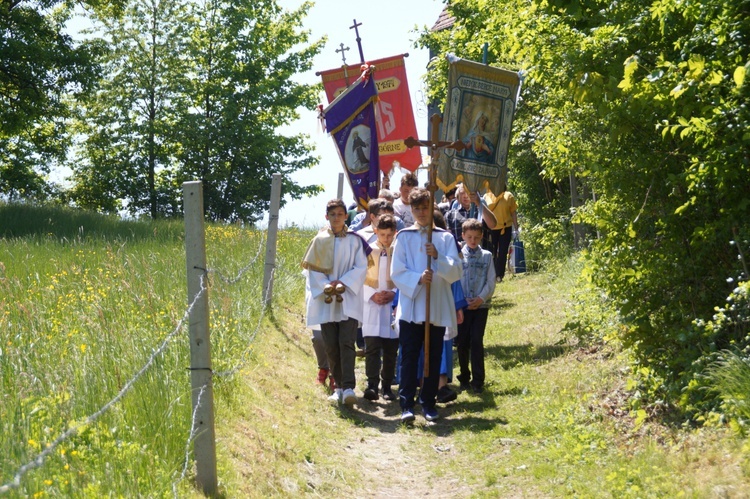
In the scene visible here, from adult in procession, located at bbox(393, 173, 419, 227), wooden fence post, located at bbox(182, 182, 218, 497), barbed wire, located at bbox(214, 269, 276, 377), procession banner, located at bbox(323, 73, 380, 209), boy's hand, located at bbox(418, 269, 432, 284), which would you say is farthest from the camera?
procession banner, located at bbox(323, 73, 380, 209)

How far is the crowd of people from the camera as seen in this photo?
981cm

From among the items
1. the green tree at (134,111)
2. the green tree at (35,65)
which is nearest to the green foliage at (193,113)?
the green tree at (134,111)

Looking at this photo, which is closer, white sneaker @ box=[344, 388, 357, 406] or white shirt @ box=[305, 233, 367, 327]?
white sneaker @ box=[344, 388, 357, 406]

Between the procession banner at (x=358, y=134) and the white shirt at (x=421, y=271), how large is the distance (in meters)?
4.53

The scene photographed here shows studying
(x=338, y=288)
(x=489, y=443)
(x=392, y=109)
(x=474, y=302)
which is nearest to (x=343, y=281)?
(x=338, y=288)

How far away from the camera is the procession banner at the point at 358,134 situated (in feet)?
47.5

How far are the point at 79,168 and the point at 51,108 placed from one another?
15711 millimetres

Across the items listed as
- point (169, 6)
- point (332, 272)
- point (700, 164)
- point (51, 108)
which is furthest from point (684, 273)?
point (169, 6)

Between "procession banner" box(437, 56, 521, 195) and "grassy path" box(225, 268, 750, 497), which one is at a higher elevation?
"procession banner" box(437, 56, 521, 195)

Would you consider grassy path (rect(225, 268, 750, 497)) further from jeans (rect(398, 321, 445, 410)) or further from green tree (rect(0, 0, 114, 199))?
green tree (rect(0, 0, 114, 199))

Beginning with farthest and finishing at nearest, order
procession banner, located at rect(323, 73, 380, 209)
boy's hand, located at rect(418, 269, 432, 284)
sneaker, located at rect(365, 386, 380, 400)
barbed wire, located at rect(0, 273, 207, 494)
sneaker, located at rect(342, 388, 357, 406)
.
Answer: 1. procession banner, located at rect(323, 73, 380, 209)
2. sneaker, located at rect(365, 386, 380, 400)
3. sneaker, located at rect(342, 388, 357, 406)
4. boy's hand, located at rect(418, 269, 432, 284)
5. barbed wire, located at rect(0, 273, 207, 494)

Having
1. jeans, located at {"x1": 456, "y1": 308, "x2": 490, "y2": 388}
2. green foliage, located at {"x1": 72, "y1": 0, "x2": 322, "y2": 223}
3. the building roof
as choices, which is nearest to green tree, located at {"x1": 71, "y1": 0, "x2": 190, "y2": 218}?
green foliage, located at {"x1": 72, "y1": 0, "x2": 322, "y2": 223}

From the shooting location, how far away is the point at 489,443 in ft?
29.1

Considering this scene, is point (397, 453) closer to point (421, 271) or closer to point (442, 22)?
point (421, 271)
